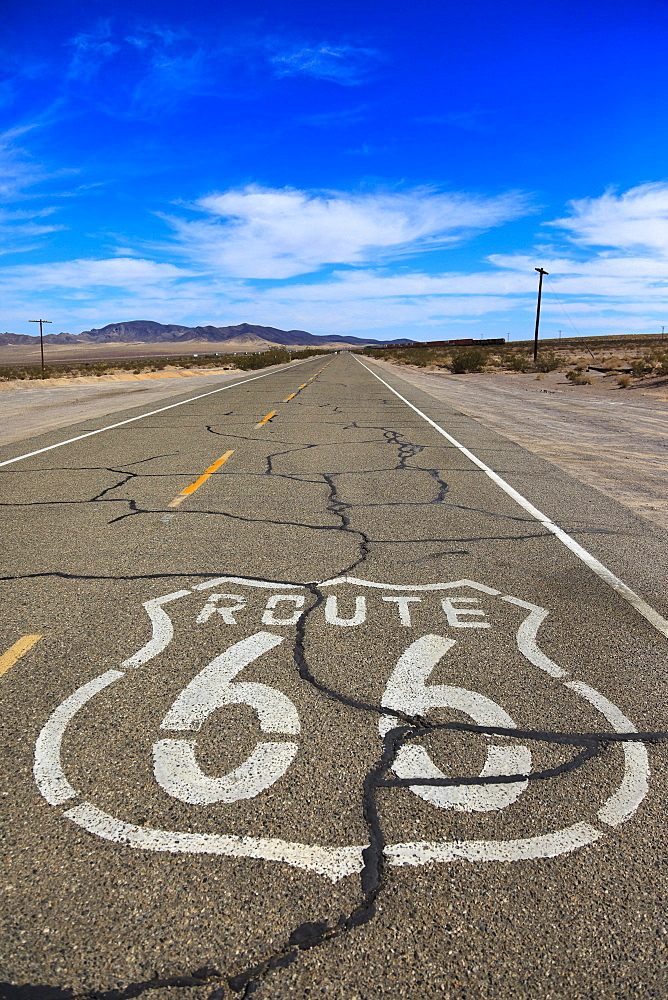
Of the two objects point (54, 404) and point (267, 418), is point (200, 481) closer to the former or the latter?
point (267, 418)

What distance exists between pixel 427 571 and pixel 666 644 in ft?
6.37

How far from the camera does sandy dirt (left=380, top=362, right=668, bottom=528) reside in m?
10.1

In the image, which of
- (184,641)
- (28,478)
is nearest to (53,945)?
(184,641)

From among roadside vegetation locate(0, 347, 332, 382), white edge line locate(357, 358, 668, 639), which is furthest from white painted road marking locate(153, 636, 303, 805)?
roadside vegetation locate(0, 347, 332, 382)

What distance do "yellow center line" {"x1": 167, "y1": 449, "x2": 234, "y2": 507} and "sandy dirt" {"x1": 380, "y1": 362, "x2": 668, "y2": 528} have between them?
5170 millimetres

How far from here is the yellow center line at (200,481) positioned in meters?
8.52

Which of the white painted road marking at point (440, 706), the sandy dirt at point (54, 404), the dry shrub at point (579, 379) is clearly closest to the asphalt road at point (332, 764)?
the white painted road marking at point (440, 706)

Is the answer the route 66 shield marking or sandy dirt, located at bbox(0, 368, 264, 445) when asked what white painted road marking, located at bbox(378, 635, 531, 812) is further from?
sandy dirt, located at bbox(0, 368, 264, 445)

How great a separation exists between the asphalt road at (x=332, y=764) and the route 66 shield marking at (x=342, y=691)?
2cm

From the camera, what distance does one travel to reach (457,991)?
211cm

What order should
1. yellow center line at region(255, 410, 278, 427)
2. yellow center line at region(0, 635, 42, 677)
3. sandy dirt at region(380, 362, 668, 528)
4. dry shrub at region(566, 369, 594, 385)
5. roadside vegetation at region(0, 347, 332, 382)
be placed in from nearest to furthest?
yellow center line at region(0, 635, 42, 677) → sandy dirt at region(380, 362, 668, 528) → yellow center line at region(255, 410, 278, 427) → dry shrub at region(566, 369, 594, 385) → roadside vegetation at region(0, 347, 332, 382)

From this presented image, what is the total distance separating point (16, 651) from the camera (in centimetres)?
433

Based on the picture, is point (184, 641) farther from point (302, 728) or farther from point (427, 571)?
point (427, 571)

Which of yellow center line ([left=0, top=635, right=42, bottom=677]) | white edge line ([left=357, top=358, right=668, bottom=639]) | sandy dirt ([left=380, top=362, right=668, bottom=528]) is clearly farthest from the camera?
sandy dirt ([left=380, top=362, right=668, bottom=528])
